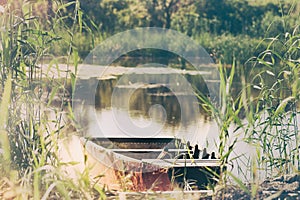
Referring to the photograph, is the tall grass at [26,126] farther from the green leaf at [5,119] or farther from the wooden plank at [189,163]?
the wooden plank at [189,163]

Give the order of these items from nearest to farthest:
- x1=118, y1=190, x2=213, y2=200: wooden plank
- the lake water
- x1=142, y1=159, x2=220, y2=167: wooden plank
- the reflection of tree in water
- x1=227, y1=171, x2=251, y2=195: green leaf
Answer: x1=227, y1=171, x2=251, y2=195: green leaf < x1=118, y1=190, x2=213, y2=200: wooden plank < x1=142, y1=159, x2=220, y2=167: wooden plank < the lake water < the reflection of tree in water

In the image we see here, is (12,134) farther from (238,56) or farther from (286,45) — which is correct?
(238,56)

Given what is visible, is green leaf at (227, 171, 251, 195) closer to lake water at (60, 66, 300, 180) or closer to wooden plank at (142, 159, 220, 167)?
wooden plank at (142, 159, 220, 167)

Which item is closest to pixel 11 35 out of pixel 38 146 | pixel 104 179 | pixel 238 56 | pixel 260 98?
pixel 38 146

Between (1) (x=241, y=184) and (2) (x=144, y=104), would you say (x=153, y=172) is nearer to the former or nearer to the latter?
(1) (x=241, y=184)

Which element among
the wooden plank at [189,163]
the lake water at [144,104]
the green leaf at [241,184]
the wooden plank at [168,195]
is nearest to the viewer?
→ the green leaf at [241,184]

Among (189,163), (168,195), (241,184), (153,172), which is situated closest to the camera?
(241,184)

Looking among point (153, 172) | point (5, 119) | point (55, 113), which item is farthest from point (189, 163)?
point (5, 119)

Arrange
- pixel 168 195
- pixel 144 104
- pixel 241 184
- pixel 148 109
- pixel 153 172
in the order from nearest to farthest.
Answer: pixel 241 184
pixel 168 195
pixel 153 172
pixel 148 109
pixel 144 104

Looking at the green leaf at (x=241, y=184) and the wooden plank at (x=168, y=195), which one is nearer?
the green leaf at (x=241, y=184)

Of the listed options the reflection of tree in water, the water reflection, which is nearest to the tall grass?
the water reflection

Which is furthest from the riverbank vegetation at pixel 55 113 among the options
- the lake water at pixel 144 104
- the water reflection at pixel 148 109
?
the water reflection at pixel 148 109

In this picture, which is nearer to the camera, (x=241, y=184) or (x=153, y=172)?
(x=241, y=184)

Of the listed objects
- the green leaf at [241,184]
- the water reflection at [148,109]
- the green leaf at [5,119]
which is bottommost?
the water reflection at [148,109]
